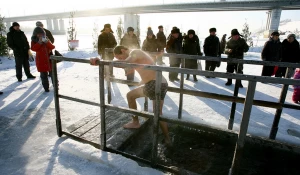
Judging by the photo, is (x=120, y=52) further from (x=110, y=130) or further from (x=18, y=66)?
(x=18, y=66)

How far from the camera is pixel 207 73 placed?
1.83m

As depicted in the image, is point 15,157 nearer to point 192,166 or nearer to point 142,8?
point 192,166

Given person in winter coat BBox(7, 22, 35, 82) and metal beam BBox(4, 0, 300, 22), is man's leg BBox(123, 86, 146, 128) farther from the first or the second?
metal beam BBox(4, 0, 300, 22)

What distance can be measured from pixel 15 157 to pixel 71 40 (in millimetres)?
14352

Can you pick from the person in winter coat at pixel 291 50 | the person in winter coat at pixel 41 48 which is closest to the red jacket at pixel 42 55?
the person in winter coat at pixel 41 48

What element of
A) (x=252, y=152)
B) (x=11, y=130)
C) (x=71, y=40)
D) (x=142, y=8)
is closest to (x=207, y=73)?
(x=252, y=152)

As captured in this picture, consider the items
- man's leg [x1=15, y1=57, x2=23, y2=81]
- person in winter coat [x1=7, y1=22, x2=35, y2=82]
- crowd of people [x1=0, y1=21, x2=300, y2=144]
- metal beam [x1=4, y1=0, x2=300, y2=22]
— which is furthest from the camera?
metal beam [x1=4, y1=0, x2=300, y2=22]

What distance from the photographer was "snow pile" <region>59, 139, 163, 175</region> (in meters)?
2.34

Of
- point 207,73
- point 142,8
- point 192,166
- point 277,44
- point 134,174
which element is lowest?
point 192,166

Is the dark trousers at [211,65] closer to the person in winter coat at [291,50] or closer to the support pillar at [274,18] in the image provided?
the person in winter coat at [291,50]

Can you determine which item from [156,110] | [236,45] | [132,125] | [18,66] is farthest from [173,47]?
[18,66]

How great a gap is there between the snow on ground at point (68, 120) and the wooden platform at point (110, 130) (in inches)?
8.9

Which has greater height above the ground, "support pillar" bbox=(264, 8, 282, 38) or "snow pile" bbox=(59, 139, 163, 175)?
"support pillar" bbox=(264, 8, 282, 38)

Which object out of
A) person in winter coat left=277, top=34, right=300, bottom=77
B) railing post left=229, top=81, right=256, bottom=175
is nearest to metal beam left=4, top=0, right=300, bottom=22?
person in winter coat left=277, top=34, right=300, bottom=77
